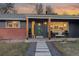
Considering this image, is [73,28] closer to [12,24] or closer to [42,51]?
[12,24]

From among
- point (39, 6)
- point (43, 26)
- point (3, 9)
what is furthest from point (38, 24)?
point (3, 9)

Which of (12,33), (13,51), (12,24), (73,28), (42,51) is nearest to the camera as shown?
(13,51)

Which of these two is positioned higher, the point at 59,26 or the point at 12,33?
the point at 59,26

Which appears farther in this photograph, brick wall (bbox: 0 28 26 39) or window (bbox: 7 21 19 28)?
window (bbox: 7 21 19 28)

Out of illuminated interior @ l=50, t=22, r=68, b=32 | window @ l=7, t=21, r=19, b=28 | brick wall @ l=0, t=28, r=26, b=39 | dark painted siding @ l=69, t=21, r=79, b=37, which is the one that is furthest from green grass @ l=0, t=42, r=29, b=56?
dark painted siding @ l=69, t=21, r=79, b=37

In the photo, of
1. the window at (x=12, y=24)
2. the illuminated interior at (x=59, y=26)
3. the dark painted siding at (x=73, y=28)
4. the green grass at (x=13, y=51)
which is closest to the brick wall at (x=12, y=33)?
the window at (x=12, y=24)

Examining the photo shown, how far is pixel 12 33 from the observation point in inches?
931

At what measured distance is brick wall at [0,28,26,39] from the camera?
77.3ft

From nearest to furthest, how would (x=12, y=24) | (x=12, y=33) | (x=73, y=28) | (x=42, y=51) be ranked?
(x=42, y=51)
(x=12, y=33)
(x=12, y=24)
(x=73, y=28)

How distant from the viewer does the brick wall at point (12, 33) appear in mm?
23562

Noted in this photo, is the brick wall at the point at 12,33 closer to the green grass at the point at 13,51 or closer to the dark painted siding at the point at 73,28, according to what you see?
the dark painted siding at the point at 73,28

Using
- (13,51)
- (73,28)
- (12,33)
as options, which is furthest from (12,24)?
(13,51)

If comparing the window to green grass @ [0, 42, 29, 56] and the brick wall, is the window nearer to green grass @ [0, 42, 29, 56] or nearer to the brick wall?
the brick wall

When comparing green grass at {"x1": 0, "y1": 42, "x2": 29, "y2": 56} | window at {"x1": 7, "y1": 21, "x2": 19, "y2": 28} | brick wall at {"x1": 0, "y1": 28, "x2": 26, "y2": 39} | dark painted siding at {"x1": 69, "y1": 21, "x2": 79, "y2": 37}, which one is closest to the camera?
green grass at {"x1": 0, "y1": 42, "x2": 29, "y2": 56}
